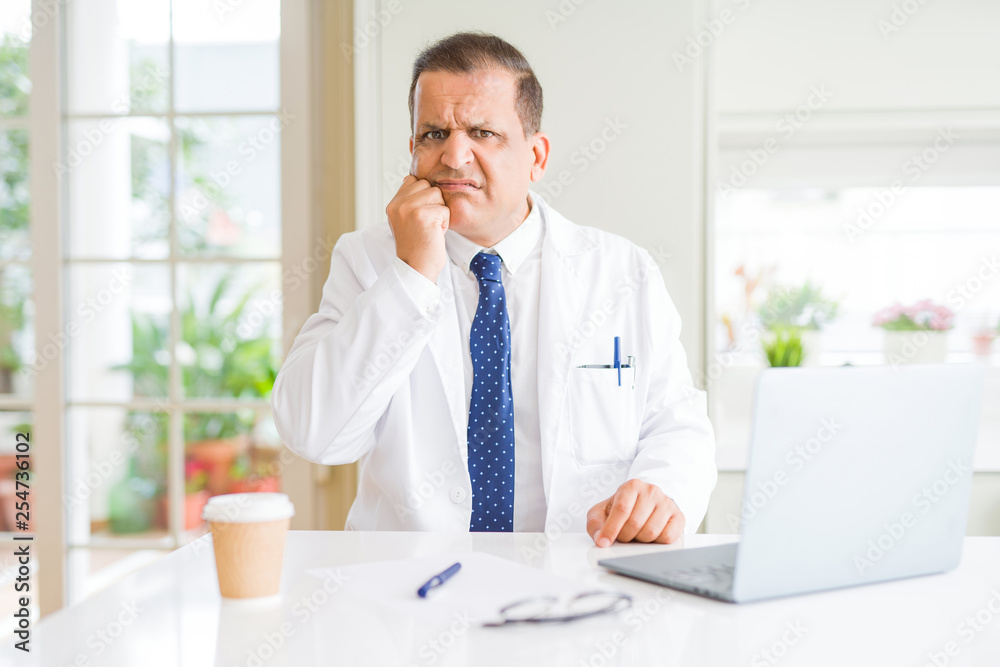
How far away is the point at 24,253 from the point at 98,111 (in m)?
1.71

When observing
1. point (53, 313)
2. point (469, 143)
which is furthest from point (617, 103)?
point (53, 313)

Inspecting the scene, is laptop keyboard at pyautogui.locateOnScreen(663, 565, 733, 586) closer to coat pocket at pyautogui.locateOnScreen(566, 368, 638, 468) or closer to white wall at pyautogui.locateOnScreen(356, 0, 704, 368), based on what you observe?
coat pocket at pyautogui.locateOnScreen(566, 368, 638, 468)

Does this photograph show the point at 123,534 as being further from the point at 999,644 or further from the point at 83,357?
the point at 999,644

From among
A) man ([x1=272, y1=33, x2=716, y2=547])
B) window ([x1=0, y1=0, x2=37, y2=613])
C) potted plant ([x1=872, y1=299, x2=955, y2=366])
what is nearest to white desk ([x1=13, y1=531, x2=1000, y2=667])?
man ([x1=272, y1=33, x2=716, y2=547])

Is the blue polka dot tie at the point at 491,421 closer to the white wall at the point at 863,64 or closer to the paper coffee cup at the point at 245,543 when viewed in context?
the paper coffee cup at the point at 245,543

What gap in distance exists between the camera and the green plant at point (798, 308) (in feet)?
9.02

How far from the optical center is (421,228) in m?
1.50

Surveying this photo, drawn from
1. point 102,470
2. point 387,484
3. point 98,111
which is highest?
point 98,111

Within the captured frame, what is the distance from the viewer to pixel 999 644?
0.73 m

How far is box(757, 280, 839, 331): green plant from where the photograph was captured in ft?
9.02

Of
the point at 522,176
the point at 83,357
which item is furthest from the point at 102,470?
the point at 522,176

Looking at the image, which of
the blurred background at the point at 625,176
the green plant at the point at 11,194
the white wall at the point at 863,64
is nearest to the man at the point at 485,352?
the blurred background at the point at 625,176

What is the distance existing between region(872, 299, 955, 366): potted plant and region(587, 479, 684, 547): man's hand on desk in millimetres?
1821

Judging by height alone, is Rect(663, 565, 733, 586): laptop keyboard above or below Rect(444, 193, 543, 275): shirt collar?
below
